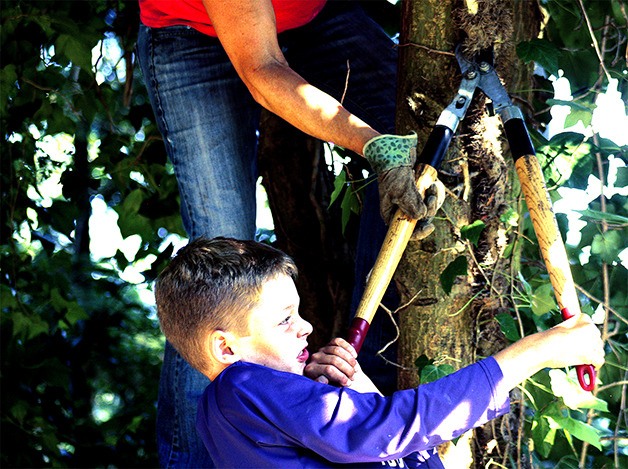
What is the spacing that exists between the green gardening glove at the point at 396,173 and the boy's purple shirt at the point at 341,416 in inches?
13.5

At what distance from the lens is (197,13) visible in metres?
2.38

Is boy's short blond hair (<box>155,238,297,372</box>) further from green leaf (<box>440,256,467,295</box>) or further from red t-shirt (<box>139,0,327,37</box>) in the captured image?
red t-shirt (<box>139,0,327,37</box>)

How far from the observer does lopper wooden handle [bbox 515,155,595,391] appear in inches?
75.1

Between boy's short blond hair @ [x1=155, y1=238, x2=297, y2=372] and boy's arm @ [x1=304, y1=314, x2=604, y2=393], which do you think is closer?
boy's arm @ [x1=304, y1=314, x2=604, y2=393]

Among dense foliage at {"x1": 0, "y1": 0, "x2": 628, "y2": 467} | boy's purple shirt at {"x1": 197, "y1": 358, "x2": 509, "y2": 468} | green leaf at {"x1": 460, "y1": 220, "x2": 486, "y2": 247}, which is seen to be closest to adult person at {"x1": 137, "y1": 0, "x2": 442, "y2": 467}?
green leaf at {"x1": 460, "y1": 220, "x2": 486, "y2": 247}

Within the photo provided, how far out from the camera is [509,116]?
6.86 ft

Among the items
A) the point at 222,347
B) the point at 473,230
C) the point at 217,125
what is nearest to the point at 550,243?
the point at 473,230

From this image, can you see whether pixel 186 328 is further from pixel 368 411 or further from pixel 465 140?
pixel 465 140

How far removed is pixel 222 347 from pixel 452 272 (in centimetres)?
52

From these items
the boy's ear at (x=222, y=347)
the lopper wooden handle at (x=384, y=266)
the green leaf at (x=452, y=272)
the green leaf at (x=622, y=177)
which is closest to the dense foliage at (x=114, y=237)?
the green leaf at (x=622, y=177)

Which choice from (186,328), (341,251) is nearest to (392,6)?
(341,251)

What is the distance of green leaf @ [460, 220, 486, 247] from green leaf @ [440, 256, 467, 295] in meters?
0.04

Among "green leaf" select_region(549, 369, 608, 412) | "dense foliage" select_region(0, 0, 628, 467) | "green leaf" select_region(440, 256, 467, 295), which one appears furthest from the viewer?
"dense foliage" select_region(0, 0, 628, 467)

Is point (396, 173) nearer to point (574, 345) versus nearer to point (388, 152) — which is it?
point (388, 152)
